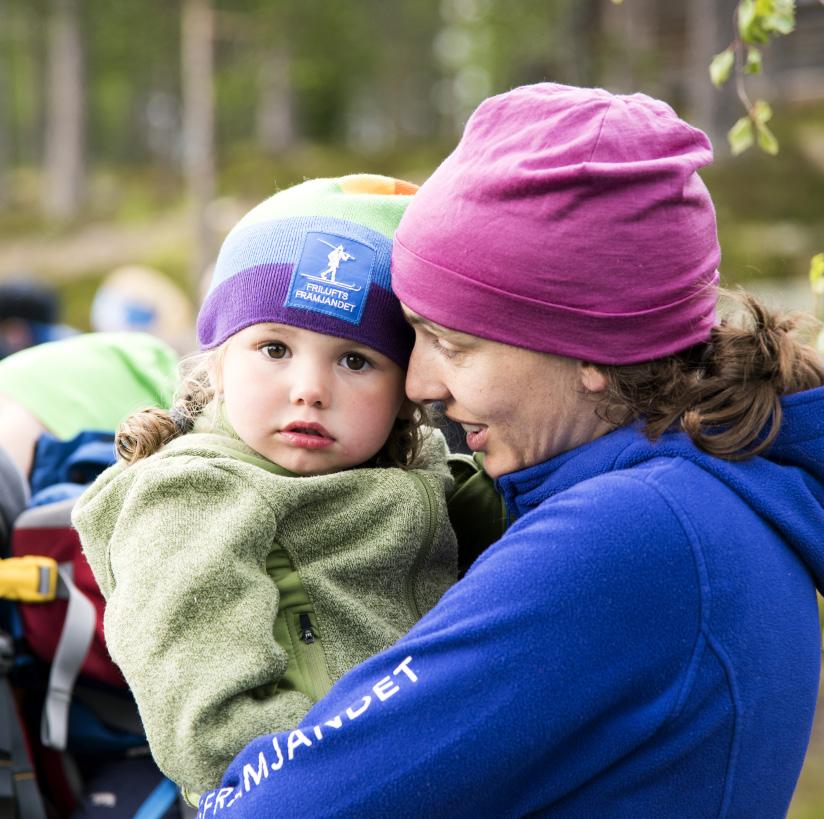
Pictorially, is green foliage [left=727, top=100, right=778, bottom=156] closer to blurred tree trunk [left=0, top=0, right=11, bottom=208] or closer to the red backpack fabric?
the red backpack fabric

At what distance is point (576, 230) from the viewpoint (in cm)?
159

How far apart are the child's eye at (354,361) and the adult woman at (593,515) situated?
0.21 meters

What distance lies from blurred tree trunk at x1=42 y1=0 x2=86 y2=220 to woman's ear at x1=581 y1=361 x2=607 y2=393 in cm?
2208

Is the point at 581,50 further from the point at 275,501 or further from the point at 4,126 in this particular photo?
the point at 4,126

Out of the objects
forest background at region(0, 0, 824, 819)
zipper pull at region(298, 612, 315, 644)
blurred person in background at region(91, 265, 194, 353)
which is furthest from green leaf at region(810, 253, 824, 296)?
blurred person in background at region(91, 265, 194, 353)

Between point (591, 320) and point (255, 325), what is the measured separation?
25.1 inches

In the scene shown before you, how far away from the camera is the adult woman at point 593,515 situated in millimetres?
1417

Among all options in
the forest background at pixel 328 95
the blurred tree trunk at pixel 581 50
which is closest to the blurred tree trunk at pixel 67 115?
the forest background at pixel 328 95

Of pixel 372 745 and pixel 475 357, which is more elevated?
pixel 475 357

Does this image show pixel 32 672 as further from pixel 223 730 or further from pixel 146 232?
pixel 146 232

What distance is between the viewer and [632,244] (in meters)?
1.59

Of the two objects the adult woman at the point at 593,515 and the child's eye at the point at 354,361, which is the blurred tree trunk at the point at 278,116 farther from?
the adult woman at the point at 593,515

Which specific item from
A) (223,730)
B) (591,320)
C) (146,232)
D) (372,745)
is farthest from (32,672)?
(146,232)

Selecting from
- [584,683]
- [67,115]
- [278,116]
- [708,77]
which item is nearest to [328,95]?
[278,116]
